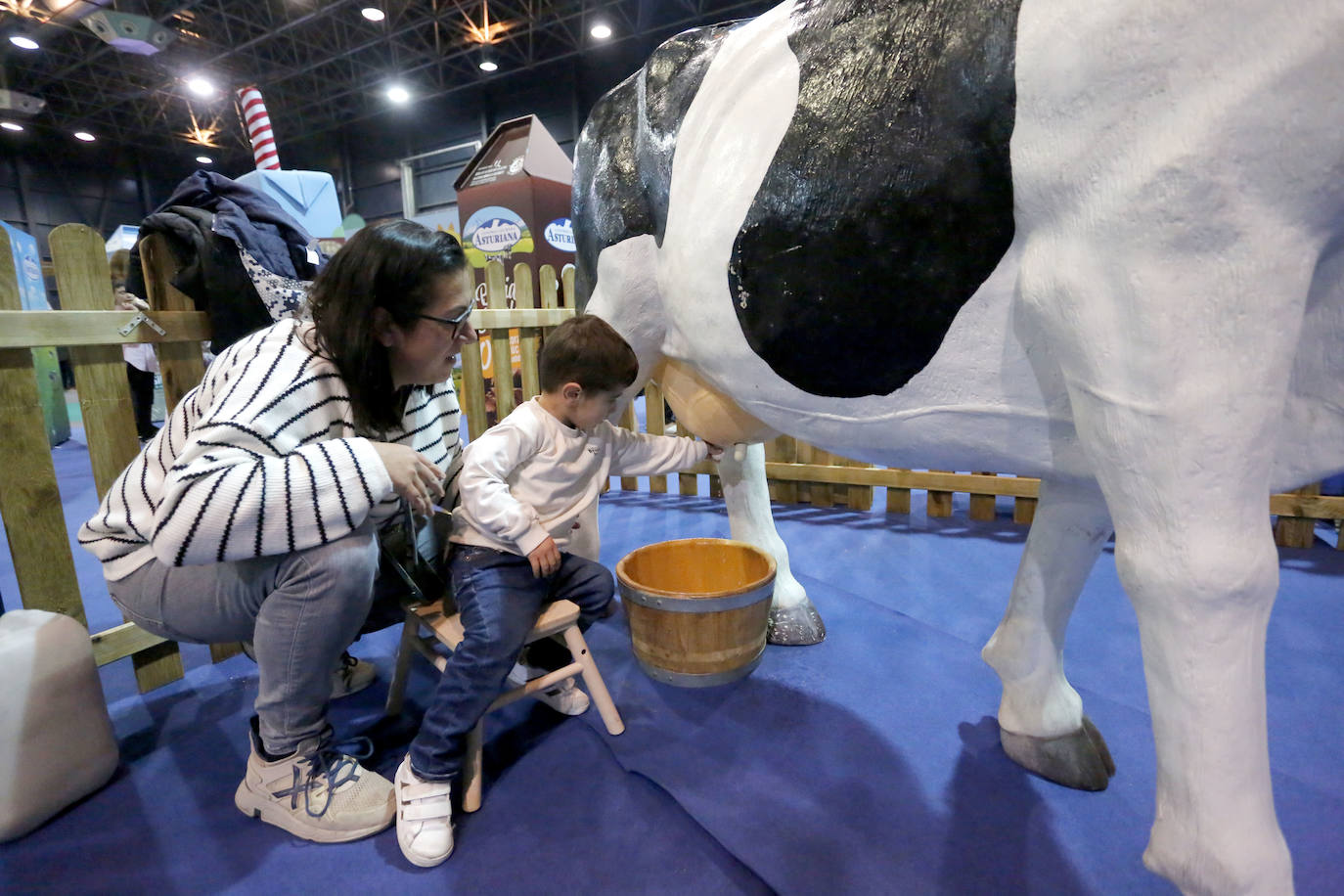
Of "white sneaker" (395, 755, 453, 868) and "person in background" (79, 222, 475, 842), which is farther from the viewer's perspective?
"white sneaker" (395, 755, 453, 868)

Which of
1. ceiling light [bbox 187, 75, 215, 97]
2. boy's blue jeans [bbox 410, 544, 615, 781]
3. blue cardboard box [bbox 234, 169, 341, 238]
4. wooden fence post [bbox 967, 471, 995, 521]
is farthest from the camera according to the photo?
ceiling light [bbox 187, 75, 215, 97]

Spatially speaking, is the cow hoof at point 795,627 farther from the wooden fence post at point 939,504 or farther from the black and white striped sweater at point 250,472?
the wooden fence post at point 939,504

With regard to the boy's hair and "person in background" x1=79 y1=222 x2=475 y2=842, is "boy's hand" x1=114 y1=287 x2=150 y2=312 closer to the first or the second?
"person in background" x1=79 y1=222 x2=475 y2=842

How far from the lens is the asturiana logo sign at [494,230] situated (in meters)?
5.75

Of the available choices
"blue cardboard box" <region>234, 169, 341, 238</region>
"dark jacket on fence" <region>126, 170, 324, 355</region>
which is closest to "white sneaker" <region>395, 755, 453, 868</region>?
"dark jacket on fence" <region>126, 170, 324, 355</region>

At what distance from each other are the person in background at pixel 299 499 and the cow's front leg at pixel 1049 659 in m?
1.16

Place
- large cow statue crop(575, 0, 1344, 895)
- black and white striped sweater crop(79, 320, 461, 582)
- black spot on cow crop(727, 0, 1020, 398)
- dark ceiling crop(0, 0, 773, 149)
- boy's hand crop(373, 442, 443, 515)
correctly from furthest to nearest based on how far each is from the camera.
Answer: dark ceiling crop(0, 0, 773, 149) → boy's hand crop(373, 442, 443, 515) → black and white striped sweater crop(79, 320, 461, 582) → black spot on cow crop(727, 0, 1020, 398) → large cow statue crop(575, 0, 1344, 895)

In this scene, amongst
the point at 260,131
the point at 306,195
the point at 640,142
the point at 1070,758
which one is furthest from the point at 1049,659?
the point at 260,131

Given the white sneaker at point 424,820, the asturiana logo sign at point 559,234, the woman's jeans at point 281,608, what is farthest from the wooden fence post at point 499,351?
the asturiana logo sign at point 559,234

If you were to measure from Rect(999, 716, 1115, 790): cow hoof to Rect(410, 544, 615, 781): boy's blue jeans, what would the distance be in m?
1.03

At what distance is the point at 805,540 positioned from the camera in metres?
2.75

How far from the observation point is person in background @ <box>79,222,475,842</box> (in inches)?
41.6

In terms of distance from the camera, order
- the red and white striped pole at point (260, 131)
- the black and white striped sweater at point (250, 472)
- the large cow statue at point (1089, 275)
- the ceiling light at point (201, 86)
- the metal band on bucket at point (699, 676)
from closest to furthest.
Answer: the large cow statue at point (1089, 275), the black and white striped sweater at point (250, 472), the metal band on bucket at point (699, 676), the red and white striped pole at point (260, 131), the ceiling light at point (201, 86)

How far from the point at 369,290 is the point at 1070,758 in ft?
5.19
